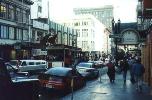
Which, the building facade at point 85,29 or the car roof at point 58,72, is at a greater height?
the building facade at point 85,29

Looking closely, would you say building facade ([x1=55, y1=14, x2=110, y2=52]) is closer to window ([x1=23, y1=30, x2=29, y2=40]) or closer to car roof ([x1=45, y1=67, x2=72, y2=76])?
window ([x1=23, y1=30, x2=29, y2=40])

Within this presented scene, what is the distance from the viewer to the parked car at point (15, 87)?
31.6 feet

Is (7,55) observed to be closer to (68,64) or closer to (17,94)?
(68,64)

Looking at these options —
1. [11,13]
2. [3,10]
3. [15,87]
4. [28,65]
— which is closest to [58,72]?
[15,87]

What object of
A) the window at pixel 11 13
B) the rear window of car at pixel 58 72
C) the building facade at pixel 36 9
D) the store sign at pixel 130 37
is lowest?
the rear window of car at pixel 58 72

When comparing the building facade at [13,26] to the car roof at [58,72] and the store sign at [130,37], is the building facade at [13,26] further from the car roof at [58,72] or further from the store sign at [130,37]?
the store sign at [130,37]

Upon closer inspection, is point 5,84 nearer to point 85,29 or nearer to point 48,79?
point 48,79

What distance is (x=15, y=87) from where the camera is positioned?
1039 cm

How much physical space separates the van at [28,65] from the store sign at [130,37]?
694 inches

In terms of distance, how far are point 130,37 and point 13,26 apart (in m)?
39.4

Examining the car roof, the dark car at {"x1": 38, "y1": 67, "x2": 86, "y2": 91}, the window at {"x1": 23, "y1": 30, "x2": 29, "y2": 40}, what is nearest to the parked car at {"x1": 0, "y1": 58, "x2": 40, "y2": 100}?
the dark car at {"x1": 38, "y1": 67, "x2": 86, "y2": 91}

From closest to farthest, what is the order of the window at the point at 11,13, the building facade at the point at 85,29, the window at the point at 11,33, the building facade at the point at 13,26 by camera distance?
the building facade at the point at 13,26, the window at the point at 11,13, the window at the point at 11,33, the building facade at the point at 85,29

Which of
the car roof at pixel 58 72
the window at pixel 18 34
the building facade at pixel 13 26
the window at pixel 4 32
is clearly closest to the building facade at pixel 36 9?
the building facade at pixel 13 26

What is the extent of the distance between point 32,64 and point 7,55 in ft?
56.5
